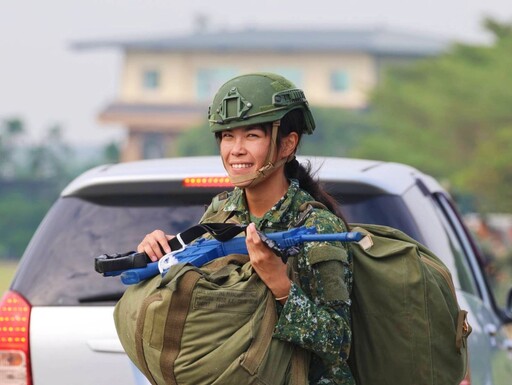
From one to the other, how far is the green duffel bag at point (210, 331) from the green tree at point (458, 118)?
37.5 metres

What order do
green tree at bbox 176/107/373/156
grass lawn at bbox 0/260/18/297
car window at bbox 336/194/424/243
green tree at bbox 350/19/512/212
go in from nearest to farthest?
car window at bbox 336/194/424/243 → grass lawn at bbox 0/260/18/297 → green tree at bbox 350/19/512/212 → green tree at bbox 176/107/373/156

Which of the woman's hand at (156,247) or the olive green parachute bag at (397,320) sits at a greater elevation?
the woman's hand at (156,247)

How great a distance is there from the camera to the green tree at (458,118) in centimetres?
4319

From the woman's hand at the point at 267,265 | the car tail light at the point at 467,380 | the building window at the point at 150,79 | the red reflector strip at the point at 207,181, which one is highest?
the woman's hand at the point at 267,265

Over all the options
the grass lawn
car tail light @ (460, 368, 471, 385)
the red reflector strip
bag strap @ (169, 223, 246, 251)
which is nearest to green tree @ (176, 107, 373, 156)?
the grass lawn

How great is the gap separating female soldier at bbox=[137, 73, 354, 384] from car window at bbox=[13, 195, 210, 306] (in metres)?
1.09

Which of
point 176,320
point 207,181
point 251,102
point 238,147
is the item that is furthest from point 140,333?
point 207,181

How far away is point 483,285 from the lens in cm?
706

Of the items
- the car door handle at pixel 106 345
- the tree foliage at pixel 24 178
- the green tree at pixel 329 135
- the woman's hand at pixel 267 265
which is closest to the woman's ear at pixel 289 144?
the woman's hand at pixel 267 265

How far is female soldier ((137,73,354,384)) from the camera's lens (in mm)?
4000

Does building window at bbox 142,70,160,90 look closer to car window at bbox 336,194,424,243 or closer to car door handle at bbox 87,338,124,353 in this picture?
car window at bbox 336,194,424,243

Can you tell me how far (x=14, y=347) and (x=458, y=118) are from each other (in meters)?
48.3

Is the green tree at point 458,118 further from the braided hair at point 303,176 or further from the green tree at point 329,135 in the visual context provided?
the braided hair at point 303,176

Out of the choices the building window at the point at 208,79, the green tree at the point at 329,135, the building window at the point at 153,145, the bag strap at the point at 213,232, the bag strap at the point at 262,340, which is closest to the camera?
the bag strap at the point at 262,340
